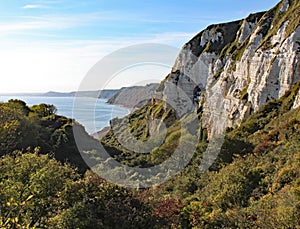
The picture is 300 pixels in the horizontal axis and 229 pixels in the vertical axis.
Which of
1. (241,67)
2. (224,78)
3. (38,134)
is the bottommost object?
(38,134)

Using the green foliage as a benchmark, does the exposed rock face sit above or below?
above

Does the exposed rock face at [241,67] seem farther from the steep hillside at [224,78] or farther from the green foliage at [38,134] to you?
the green foliage at [38,134]

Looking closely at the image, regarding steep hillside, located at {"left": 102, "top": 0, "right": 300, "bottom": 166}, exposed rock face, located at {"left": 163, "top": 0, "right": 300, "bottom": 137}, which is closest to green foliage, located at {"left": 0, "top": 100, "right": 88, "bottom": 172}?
steep hillside, located at {"left": 102, "top": 0, "right": 300, "bottom": 166}

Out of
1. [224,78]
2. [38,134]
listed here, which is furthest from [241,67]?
[38,134]

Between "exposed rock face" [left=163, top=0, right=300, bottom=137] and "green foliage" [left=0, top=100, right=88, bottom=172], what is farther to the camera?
"exposed rock face" [left=163, top=0, right=300, bottom=137]

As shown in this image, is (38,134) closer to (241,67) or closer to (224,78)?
(241,67)

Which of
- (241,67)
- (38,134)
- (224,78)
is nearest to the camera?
(38,134)

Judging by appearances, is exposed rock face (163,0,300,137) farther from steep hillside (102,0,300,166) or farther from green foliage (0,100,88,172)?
green foliage (0,100,88,172)

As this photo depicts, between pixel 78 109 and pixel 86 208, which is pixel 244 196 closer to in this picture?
pixel 86 208
